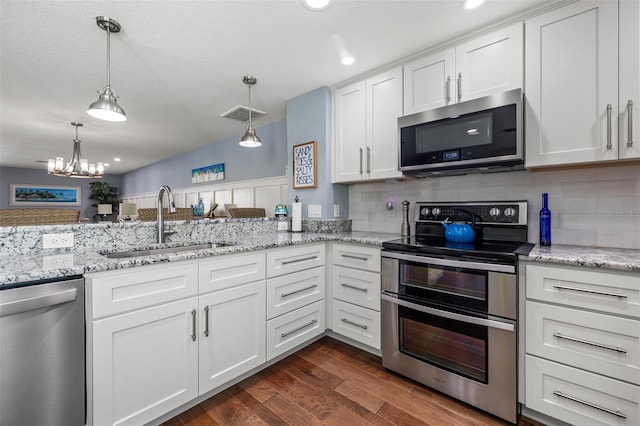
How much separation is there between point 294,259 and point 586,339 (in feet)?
5.27

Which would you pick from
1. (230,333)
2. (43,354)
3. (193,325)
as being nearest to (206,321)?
(193,325)

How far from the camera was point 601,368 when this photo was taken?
124cm

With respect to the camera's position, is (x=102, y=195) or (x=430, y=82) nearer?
(x=430, y=82)

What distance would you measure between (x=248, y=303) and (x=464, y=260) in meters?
1.29

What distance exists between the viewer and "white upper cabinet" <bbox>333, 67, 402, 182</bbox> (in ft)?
7.54

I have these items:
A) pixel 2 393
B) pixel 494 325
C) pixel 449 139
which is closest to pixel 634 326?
pixel 494 325

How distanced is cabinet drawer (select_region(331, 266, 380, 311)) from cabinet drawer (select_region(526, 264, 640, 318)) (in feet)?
2.96

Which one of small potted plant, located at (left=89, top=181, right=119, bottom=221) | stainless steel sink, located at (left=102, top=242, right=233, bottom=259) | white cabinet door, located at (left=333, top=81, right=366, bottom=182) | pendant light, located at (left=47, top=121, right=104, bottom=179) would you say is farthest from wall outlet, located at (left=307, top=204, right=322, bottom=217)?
small potted plant, located at (left=89, top=181, right=119, bottom=221)

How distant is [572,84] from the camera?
1.55 m

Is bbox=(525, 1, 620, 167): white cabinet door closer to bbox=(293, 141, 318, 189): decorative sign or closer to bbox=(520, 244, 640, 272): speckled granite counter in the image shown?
bbox=(520, 244, 640, 272): speckled granite counter

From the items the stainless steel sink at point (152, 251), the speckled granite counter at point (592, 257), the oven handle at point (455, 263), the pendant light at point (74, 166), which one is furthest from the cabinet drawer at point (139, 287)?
the pendant light at point (74, 166)

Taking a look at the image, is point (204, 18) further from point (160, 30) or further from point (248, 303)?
point (248, 303)

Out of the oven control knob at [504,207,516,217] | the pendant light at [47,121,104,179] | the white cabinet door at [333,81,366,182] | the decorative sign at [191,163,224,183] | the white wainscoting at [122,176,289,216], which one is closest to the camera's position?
the oven control knob at [504,207,516,217]

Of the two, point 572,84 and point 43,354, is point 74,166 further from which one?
point 572,84
